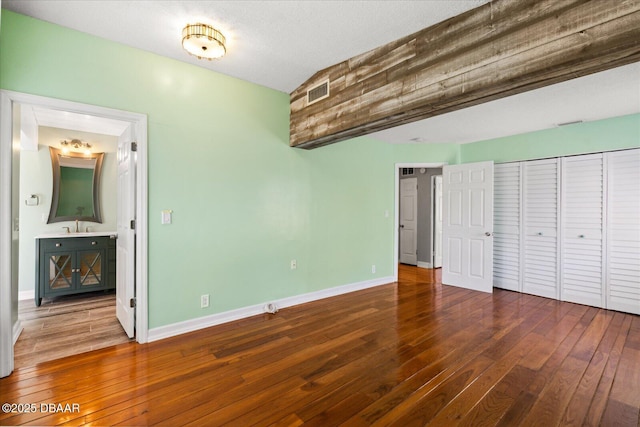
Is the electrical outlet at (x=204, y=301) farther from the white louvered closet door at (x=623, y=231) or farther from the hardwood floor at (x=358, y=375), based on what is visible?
the white louvered closet door at (x=623, y=231)

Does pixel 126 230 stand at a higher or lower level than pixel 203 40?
lower

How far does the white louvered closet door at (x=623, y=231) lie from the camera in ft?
11.4

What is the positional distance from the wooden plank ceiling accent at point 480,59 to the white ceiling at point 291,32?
130 mm

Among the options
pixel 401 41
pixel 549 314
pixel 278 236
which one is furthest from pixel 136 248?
pixel 549 314

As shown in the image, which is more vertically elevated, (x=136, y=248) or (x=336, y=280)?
(x=136, y=248)

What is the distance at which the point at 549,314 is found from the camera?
11.4ft

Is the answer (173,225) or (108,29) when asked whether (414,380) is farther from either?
(108,29)

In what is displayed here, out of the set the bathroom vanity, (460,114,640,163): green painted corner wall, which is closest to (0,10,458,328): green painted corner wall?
the bathroom vanity

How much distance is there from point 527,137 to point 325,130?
3.36 m

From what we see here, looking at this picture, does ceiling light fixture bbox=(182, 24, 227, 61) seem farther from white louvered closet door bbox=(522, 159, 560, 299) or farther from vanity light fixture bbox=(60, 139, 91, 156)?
white louvered closet door bbox=(522, 159, 560, 299)

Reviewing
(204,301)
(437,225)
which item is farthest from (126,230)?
(437,225)

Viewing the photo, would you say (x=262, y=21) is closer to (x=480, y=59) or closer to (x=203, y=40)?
(x=203, y=40)

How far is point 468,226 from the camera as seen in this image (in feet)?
15.2

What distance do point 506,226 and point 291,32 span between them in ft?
14.1
